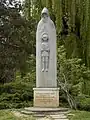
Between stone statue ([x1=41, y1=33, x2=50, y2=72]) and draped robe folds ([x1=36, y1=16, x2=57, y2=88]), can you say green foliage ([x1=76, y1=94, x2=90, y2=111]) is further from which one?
stone statue ([x1=41, y1=33, x2=50, y2=72])

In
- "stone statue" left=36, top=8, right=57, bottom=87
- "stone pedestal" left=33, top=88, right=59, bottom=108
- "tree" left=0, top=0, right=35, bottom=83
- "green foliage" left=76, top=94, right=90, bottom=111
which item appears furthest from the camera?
"tree" left=0, top=0, right=35, bottom=83

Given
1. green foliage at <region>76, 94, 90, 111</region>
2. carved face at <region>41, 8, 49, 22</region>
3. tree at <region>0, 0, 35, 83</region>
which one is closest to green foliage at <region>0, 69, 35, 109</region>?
tree at <region>0, 0, 35, 83</region>

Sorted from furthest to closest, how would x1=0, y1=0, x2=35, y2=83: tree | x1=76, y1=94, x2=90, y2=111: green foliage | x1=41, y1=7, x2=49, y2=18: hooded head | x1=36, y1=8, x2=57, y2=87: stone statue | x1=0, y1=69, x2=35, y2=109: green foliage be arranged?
x1=0, y1=0, x2=35, y2=83: tree
x1=0, y1=69, x2=35, y2=109: green foliage
x1=76, y1=94, x2=90, y2=111: green foliage
x1=36, y1=8, x2=57, y2=87: stone statue
x1=41, y1=7, x2=49, y2=18: hooded head

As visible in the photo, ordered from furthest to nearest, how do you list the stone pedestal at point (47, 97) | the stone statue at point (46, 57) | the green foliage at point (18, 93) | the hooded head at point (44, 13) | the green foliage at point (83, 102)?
the green foliage at point (18, 93) < the green foliage at point (83, 102) < the stone statue at point (46, 57) < the stone pedestal at point (47, 97) < the hooded head at point (44, 13)

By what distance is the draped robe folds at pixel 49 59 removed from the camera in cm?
884

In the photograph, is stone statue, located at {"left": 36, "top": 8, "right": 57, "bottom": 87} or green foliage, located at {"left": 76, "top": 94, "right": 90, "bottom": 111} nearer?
stone statue, located at {"left": 36, "top": 8, "right": 57, "bottom": 87}

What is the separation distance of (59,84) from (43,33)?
9.88 ft

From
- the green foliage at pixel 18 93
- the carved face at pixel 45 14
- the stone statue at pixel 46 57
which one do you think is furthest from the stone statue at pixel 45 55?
the green foliage at pixel 18 93

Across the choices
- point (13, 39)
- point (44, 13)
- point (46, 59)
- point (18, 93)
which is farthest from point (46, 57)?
point (13, 39)

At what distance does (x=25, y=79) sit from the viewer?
12992mm

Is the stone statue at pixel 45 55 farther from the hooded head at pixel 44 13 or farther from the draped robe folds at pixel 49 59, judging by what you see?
the hooded head at pixel 44 13

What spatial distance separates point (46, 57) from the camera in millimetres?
8828

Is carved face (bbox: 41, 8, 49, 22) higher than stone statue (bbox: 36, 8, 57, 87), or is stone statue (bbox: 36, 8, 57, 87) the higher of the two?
carved face (bbox: 41, 8, 49, 22)

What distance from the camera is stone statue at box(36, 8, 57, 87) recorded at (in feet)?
29.0
